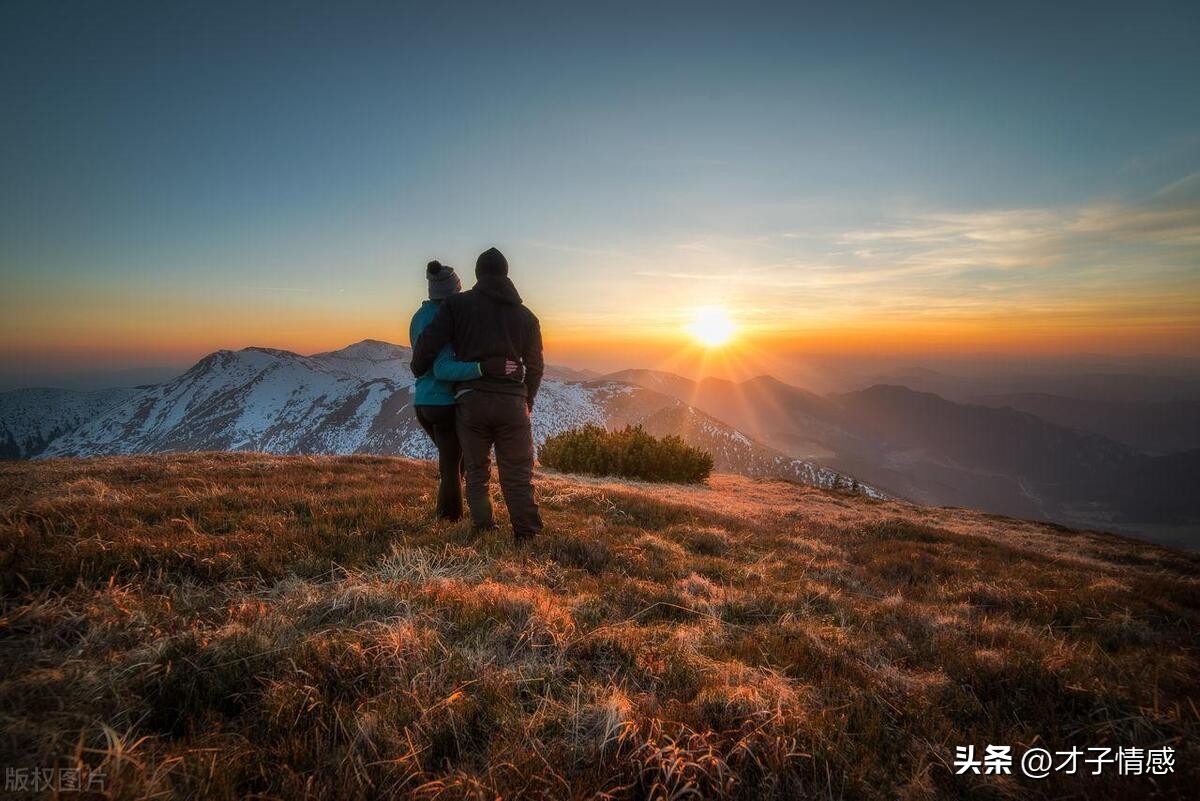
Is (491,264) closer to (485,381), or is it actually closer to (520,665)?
(485,381)

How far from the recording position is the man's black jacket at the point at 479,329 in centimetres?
601

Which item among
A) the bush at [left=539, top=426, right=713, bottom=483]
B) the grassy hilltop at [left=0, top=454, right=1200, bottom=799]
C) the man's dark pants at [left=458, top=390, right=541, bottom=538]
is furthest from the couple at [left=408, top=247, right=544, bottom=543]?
the bush at [left=539, top=426, right=713, bottom=483]

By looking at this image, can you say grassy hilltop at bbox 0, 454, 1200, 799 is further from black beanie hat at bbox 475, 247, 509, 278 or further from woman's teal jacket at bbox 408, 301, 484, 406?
black beanie hat at bbox 475, 247, 509, 278

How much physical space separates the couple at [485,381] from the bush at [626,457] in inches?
640

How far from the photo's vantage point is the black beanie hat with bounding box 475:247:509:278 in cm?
618

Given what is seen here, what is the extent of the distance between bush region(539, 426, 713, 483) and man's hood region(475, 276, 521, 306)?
1672 cm

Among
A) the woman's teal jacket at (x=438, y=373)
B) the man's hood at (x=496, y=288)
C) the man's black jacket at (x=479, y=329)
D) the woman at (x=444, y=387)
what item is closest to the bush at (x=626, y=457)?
the woman at (x=444, y=387)

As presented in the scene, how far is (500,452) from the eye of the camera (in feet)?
20.1

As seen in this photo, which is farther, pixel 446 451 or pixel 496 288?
pixel 446 451

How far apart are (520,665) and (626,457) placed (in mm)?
19834

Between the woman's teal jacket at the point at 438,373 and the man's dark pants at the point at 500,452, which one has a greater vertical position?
the woman's teal jacket at the point at 438,373

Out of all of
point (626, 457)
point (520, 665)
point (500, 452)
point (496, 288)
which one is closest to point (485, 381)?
point (500, 452)

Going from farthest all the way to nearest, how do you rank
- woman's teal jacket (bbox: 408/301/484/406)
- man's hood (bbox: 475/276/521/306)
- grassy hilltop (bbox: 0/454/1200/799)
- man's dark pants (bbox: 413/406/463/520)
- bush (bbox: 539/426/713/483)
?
bush (bbox: 539/426/713/483) < man's dark pants (bbox: 413/406/463/520) < man's hood (bbox: 475/276/521/306) < woman's teal jacket (bbox: 408/301/484/406) < grassy hilltop (bbox: 0/454/1200/799)

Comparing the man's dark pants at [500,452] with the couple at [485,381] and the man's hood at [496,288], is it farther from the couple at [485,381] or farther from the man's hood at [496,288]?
the man's hood at [496,288]
